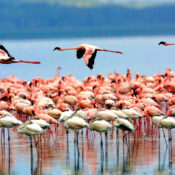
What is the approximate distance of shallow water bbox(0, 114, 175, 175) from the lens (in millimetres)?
9250

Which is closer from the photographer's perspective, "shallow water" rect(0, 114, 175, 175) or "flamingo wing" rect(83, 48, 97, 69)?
"shallow water" rect(0, 114, 175, 175)

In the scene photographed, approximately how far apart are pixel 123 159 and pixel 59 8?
146 metres

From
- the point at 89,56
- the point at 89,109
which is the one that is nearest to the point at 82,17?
the point at 89,56

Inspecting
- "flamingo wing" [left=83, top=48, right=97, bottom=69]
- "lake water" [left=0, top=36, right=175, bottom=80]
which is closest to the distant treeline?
"lake water" [left=0, top=36, right=175, bottom=80]

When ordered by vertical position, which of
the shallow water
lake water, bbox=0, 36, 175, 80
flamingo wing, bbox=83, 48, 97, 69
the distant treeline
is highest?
the distant treeline

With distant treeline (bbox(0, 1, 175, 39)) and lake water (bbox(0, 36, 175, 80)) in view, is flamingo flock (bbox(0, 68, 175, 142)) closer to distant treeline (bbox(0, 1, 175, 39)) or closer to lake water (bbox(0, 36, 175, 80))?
lake water (bbox(0, 36, 175, 80))

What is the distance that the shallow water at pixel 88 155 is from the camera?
30.3 ft

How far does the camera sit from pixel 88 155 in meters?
10.2

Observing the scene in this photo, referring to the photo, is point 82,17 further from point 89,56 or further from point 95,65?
point 89,56

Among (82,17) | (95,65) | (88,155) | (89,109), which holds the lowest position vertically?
(88,155)

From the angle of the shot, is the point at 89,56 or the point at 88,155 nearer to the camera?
the point at 88,155

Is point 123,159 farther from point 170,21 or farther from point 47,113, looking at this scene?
point 170,21

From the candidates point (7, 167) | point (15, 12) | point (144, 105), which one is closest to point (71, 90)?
point (144, 105)

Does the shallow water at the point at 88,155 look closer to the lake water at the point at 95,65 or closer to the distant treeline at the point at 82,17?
the lake water at the point at 95,65
